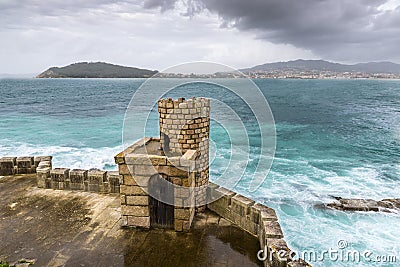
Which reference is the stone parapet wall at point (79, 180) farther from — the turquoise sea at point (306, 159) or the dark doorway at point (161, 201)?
the turquoise sea at point (306, 159)

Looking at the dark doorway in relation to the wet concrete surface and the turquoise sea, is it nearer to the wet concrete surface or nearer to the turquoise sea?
the wet concrete surface

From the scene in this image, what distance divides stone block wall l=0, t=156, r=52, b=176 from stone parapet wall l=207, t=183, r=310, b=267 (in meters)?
6.98

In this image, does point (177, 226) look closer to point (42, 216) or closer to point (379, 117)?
point (42, 216)

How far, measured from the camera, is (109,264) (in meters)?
6.75

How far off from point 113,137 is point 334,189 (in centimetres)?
2265

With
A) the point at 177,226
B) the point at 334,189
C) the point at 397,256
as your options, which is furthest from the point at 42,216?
the point at 334,189

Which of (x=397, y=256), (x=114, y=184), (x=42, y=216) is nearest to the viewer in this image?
(x=42, y=216)

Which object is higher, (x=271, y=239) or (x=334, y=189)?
(x=271, y=239)

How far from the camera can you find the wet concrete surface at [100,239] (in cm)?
694

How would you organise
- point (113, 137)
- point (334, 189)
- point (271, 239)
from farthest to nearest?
point (113, 137)
point (334, 189)
point (271, 239)

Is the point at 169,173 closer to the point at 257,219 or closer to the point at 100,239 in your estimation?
the point at 100,239

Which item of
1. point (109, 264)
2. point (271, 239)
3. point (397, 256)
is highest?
point (271, 239)

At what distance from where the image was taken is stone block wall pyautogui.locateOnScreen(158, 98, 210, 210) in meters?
8.59

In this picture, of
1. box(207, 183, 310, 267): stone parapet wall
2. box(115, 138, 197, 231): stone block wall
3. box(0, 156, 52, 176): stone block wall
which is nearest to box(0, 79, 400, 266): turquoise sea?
box(207, 183, 310, 267): stone parapet wall
